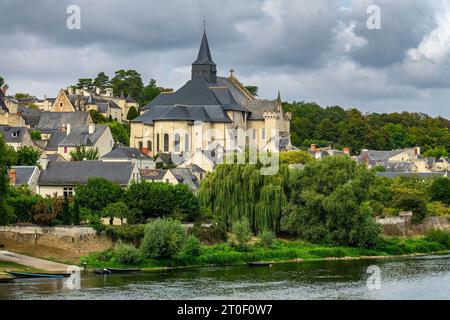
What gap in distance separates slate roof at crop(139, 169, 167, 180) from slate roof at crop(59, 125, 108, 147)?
487 inches

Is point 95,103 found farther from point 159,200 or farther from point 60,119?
point 159,200

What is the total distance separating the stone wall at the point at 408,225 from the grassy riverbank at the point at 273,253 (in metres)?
3.61

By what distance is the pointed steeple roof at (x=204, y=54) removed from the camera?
412 feet

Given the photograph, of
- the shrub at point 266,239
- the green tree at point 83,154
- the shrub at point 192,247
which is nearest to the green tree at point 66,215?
the shrub at point 192,247

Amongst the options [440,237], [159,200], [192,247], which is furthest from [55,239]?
[440,237]

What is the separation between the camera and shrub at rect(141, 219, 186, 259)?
63938 mm

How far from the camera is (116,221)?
7081 centimetres

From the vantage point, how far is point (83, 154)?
9119 cm

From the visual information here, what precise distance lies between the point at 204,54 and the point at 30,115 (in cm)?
1971

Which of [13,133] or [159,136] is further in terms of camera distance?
[159,136]

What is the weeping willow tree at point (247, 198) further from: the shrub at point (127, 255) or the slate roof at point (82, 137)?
the slate roof at point (82, 137)

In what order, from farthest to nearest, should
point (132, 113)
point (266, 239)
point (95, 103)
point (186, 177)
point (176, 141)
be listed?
point (132, 113)
point (95, 103)
point (176, 141)
point (186, 177)
point (266, 239)

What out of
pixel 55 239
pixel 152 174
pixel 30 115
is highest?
pixel 30 115

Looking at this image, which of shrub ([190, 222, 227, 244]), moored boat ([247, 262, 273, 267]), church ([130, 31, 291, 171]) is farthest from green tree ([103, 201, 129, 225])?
church ([130, 31, 291, 171])
